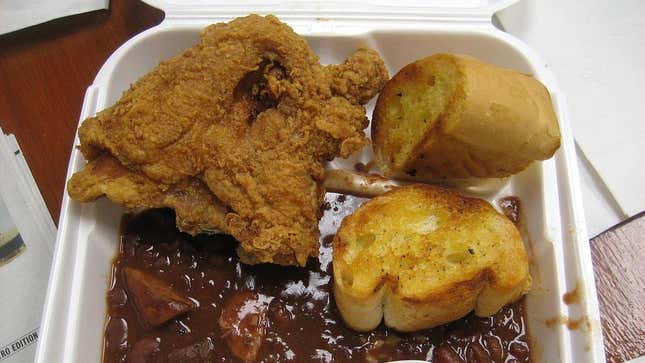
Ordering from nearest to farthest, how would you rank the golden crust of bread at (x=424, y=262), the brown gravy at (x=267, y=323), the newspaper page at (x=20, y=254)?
the golden crust of bread at (x=424, y=262), the brown gravy at (x=267, y=323), the newspaper page at (x=20, y=254)

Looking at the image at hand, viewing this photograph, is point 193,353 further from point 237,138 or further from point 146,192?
point 237,138

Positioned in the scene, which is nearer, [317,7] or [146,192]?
[146,192]

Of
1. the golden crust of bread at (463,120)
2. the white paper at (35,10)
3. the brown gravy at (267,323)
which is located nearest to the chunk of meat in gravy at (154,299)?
the brown gravy at (267,323)

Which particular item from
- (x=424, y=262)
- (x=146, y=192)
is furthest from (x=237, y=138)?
(x=424, y=262)

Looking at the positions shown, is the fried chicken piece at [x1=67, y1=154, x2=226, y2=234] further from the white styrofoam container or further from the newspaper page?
the newspaper page

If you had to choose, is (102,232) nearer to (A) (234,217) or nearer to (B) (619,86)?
(A) (234,217)

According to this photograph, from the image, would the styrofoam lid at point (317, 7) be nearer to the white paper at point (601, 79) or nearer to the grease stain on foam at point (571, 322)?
the white paper at point (601, 79)

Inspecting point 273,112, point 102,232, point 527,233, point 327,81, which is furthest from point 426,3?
point 102,232
